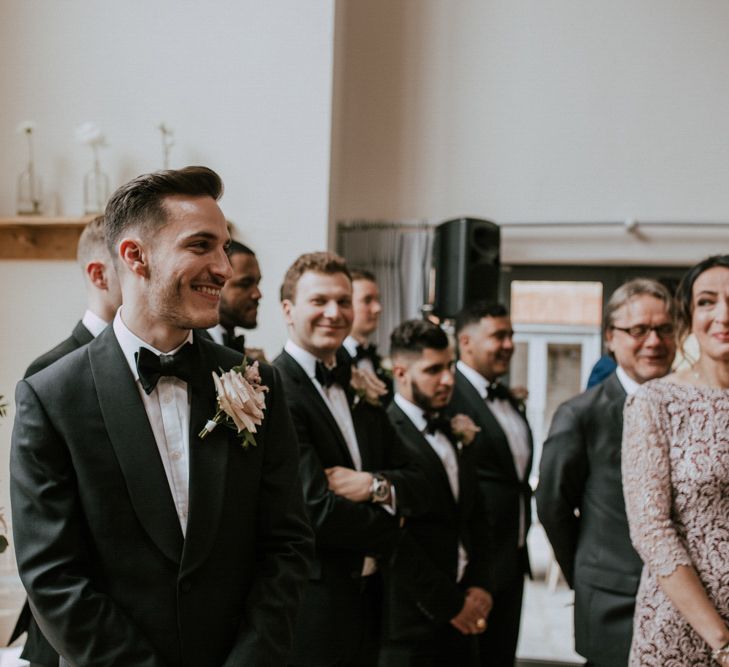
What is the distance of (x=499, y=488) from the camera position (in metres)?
3.77

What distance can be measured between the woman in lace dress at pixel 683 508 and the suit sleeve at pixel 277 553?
0.80 metres

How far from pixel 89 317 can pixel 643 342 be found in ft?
5.89

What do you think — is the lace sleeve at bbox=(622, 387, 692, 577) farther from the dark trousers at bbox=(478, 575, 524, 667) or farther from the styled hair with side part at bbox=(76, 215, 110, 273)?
the dark trousers at bbox=(478, 575, 524, 667)

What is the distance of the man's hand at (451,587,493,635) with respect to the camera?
2.97m

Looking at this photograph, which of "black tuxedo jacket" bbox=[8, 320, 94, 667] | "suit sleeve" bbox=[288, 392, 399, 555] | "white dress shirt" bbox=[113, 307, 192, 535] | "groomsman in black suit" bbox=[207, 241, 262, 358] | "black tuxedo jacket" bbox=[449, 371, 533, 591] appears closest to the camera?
"white dress shirt" bbox=[113, 307, 192, 535]

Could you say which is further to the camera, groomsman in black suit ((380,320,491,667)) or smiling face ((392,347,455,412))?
smiling face ((392,347,455,412))

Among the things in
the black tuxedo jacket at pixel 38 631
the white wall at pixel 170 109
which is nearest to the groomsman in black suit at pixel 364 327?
the white wall at pixel 170 109

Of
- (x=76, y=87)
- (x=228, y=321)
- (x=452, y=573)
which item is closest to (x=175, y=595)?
(x=452, y=573)

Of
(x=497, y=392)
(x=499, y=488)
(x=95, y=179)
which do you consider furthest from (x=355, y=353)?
(x=95, y=179)

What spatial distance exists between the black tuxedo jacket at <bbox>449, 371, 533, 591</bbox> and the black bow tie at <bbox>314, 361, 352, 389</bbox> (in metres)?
1.22

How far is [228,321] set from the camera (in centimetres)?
333

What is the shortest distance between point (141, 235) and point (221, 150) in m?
3.90

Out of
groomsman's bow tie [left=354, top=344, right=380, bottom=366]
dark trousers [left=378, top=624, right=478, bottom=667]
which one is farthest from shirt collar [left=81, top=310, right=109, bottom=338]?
groomsman's bow tie [left=354, top=344, right=380, bottom=366]

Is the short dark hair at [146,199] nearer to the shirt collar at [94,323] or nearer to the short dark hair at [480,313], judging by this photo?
the shirt collar at [94,323]
